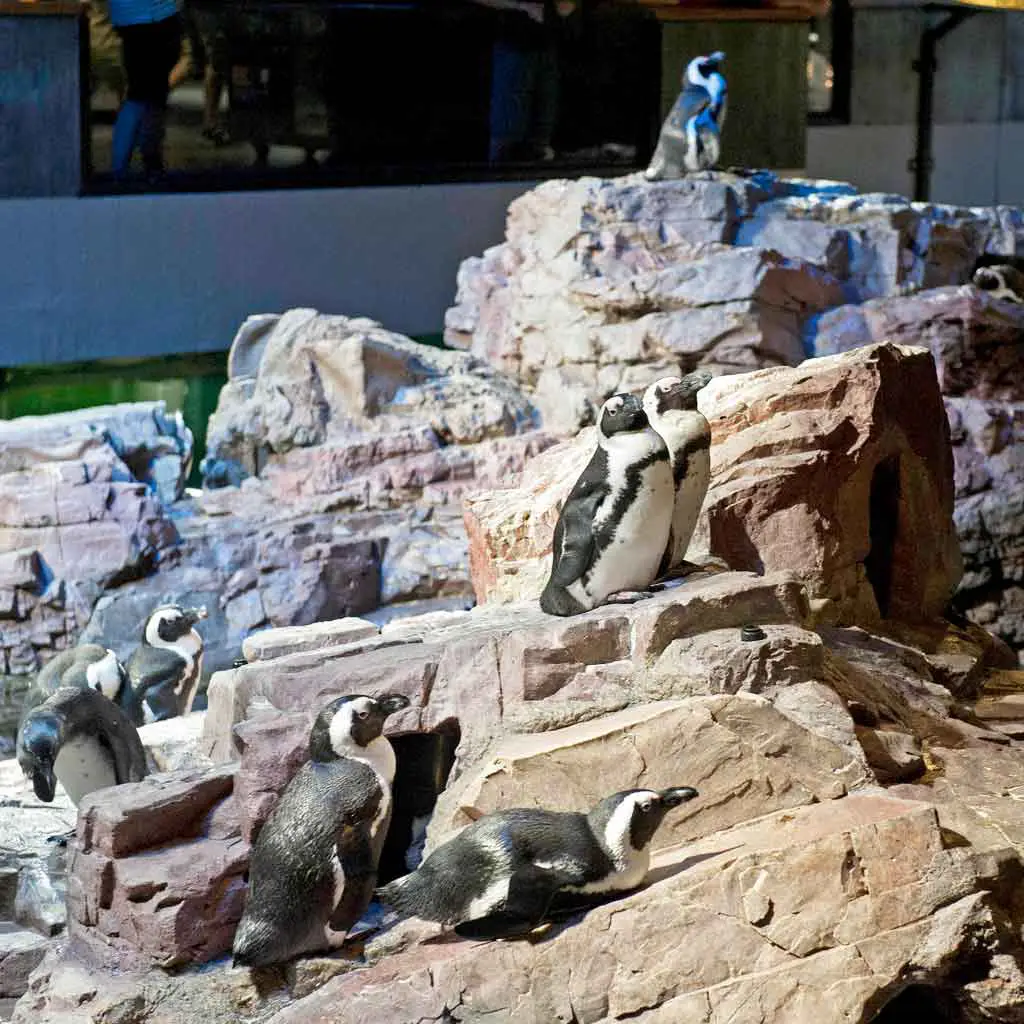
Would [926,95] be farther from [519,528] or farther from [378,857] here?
[378,857]

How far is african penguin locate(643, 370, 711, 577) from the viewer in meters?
5.61

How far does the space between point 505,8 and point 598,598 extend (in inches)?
368

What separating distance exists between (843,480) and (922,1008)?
262 centimetres

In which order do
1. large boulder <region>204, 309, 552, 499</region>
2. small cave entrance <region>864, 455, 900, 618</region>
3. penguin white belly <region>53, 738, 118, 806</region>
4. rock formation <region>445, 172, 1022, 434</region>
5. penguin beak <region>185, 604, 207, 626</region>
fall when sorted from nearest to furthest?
penguin white belly <region>53, 738, 118, 806</region>
small cave entrance <region>864, 455, 900, 618</region>
penguin beak <region>185, 604, 207, 626</region>
rock formation <region>445, 172, 1022, 434</region>
large boulder <region>204, 309, 552, 499</region>

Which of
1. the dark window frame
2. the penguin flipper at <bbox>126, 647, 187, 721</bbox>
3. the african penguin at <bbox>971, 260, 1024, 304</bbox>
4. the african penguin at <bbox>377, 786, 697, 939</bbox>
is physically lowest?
the penguin flipper at <bbox>126, 647, 187, 721</bbox>

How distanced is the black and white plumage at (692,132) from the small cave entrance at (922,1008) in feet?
28.2

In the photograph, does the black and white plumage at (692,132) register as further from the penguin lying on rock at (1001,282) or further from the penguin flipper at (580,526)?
the penguin flipper at (580,526)

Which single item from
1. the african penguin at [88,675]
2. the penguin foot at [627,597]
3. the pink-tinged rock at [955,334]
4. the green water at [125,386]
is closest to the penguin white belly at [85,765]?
the african penguin at [88,675]

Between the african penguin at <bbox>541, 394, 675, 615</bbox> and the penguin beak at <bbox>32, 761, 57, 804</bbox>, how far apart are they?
2.13m

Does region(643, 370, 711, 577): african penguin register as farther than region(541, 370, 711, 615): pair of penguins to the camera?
Yes

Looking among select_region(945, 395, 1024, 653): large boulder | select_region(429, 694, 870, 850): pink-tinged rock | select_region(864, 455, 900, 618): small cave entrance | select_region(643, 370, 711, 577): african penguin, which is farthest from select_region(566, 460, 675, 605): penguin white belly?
select_region(945, 395, 1024, 653): large boulder

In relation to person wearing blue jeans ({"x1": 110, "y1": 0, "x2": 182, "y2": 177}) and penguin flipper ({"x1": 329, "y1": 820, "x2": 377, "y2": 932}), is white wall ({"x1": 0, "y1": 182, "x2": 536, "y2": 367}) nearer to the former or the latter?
person wearing blue jeans ({"x1": 110, "y1": 0, "x2": 182, "y2": 177})

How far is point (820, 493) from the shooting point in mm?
6609

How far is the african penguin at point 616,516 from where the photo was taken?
16.9 feet
